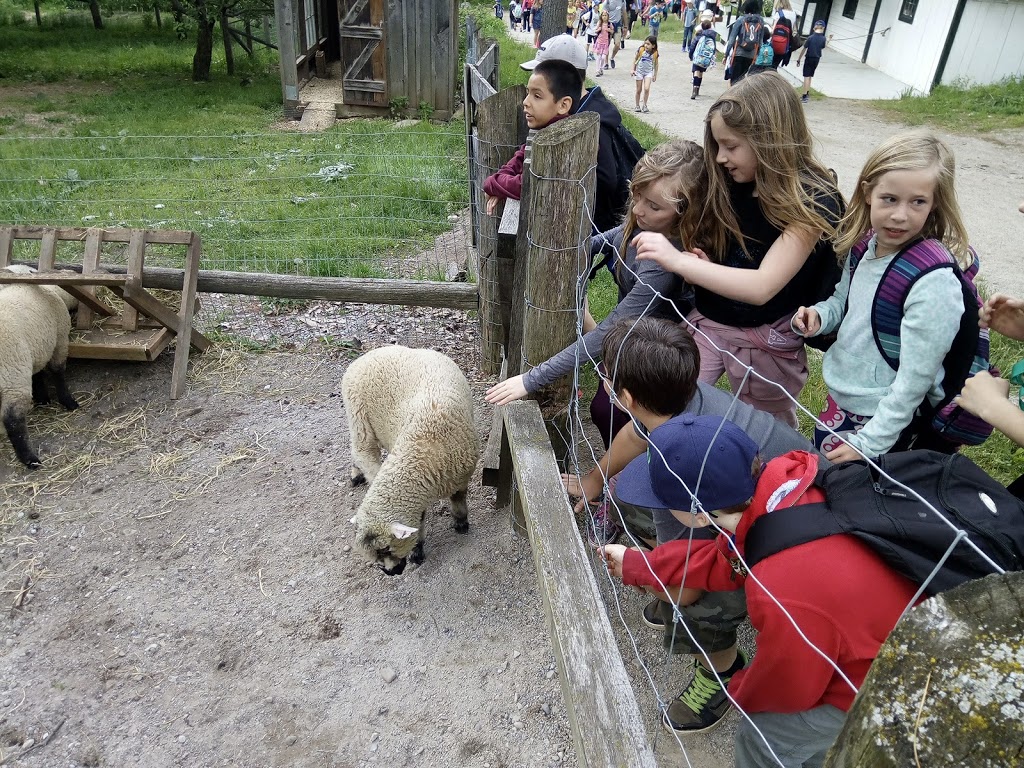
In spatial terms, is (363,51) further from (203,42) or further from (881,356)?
(881,356)

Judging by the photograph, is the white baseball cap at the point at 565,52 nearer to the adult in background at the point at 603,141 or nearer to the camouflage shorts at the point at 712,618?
the adult in background at the point at 603,141

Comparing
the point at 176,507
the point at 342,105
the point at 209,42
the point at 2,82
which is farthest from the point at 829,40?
the point at 176,507

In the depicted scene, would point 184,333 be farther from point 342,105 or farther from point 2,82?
point 2,82

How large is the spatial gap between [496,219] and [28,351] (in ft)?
10.8

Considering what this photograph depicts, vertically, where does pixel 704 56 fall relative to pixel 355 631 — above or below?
above

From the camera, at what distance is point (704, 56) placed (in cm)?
1398

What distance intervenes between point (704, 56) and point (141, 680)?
582 inches

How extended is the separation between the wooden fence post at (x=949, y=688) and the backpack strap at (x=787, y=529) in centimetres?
74

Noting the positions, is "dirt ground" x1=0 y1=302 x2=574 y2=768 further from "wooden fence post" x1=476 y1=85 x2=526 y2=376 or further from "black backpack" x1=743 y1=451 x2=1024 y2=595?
"black backpack" x1=743 y1=451 x2=1024 y2=595

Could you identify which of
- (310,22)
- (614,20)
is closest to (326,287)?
(310,22)

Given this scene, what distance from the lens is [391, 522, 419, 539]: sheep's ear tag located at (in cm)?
337

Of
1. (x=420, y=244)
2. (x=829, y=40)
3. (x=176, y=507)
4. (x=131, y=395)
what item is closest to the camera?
(x=176, y=507)

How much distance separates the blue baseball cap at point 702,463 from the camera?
178cm

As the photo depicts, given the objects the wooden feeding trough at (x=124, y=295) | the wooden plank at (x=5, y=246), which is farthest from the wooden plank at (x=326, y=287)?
the wooden plank at (x=5, y=246)
